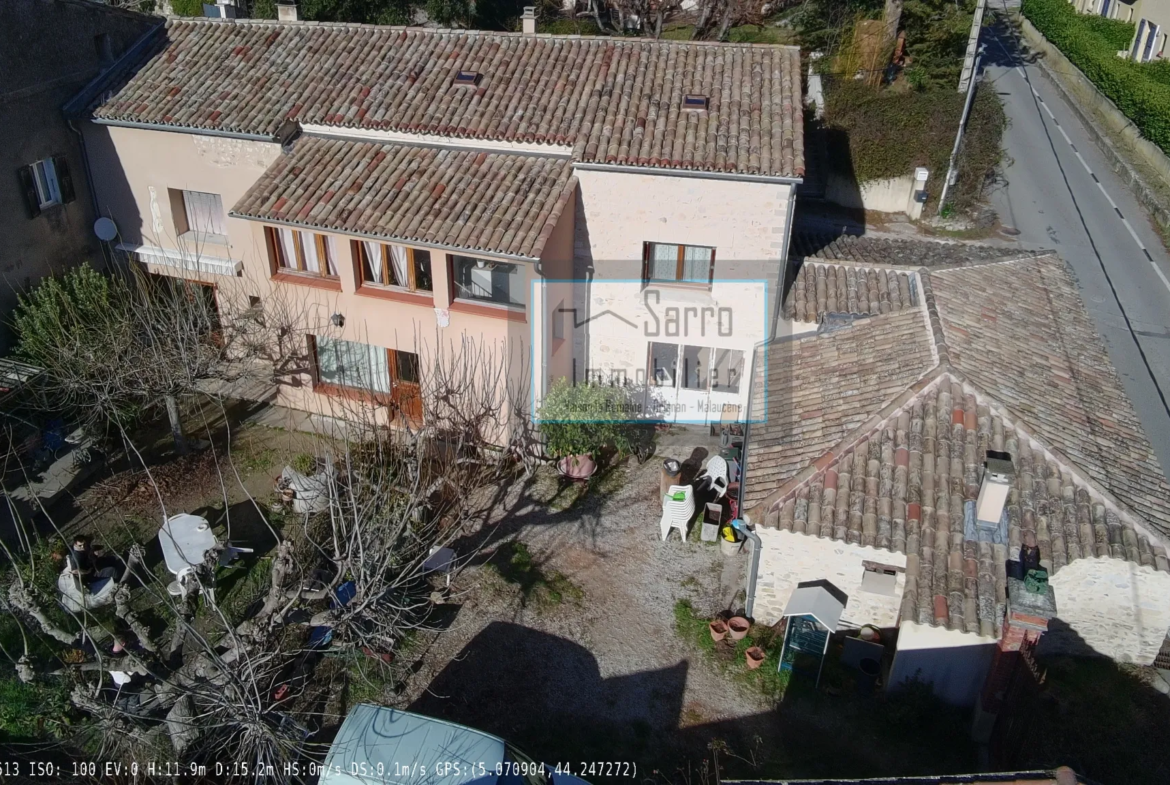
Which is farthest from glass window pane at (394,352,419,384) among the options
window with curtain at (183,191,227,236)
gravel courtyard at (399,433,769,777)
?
window with curtain at (183,191,227,236)

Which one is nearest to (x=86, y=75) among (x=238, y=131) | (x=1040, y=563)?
(x=238, y=131)

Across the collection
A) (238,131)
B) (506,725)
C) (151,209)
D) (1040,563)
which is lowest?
(506,725)

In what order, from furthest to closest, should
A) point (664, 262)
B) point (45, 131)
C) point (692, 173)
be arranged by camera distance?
point (45, 131), point (664, 262), point (692, 173)

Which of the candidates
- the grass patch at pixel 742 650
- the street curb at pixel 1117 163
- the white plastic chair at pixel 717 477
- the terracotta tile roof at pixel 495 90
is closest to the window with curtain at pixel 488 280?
the terracotta tile roof at pixel 495 90

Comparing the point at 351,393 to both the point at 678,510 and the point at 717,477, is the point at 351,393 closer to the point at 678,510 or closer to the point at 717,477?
the point at 678,510

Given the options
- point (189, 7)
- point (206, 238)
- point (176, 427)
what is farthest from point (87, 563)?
point (189, 7)

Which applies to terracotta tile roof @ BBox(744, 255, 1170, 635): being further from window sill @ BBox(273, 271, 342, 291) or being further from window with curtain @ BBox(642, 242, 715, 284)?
window sill @ BBox(273, 271, 342, 291)

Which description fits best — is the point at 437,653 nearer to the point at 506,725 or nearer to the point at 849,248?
the point at 506,725
